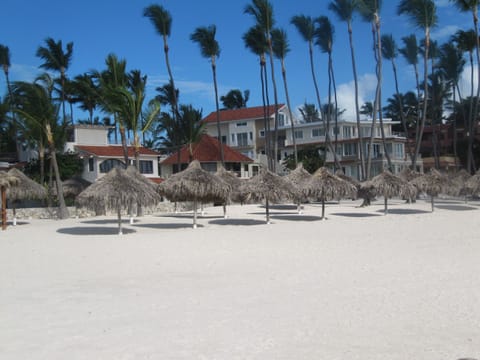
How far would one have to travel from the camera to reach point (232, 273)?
11172 millimetres

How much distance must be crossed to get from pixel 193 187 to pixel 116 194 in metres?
3.67

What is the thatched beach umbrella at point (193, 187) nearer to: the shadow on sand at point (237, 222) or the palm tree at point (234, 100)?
the shadow on sand at point (237, 222)

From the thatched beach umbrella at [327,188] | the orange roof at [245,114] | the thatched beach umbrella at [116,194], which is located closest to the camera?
the thatched beach umbrella at [116,194]

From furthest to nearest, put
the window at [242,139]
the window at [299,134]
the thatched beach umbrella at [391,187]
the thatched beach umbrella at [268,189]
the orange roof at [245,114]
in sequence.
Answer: the window at [299,134], the window at [242,139], the orange roof at [245,114], the thatched beach umbrella at [391,187], the thatched beach umbrella at [268,189]

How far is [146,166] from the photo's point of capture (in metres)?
44.0

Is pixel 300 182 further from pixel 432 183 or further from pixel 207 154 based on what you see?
pixel 207 154

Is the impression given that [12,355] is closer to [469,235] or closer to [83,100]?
[469,235]

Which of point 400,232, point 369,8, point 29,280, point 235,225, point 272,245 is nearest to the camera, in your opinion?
point 29,280

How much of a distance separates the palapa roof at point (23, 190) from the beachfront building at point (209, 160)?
897 inches

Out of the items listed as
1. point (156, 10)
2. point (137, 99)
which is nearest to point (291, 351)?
point (137, 99)

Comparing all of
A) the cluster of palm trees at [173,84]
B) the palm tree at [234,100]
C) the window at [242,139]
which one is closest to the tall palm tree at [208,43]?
the cluster of palm trees at [173,84]

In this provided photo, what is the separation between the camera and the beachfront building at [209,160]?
1956 inches

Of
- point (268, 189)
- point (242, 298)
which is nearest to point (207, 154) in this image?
point (268, 189)

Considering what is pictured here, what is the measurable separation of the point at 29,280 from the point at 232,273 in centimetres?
427
